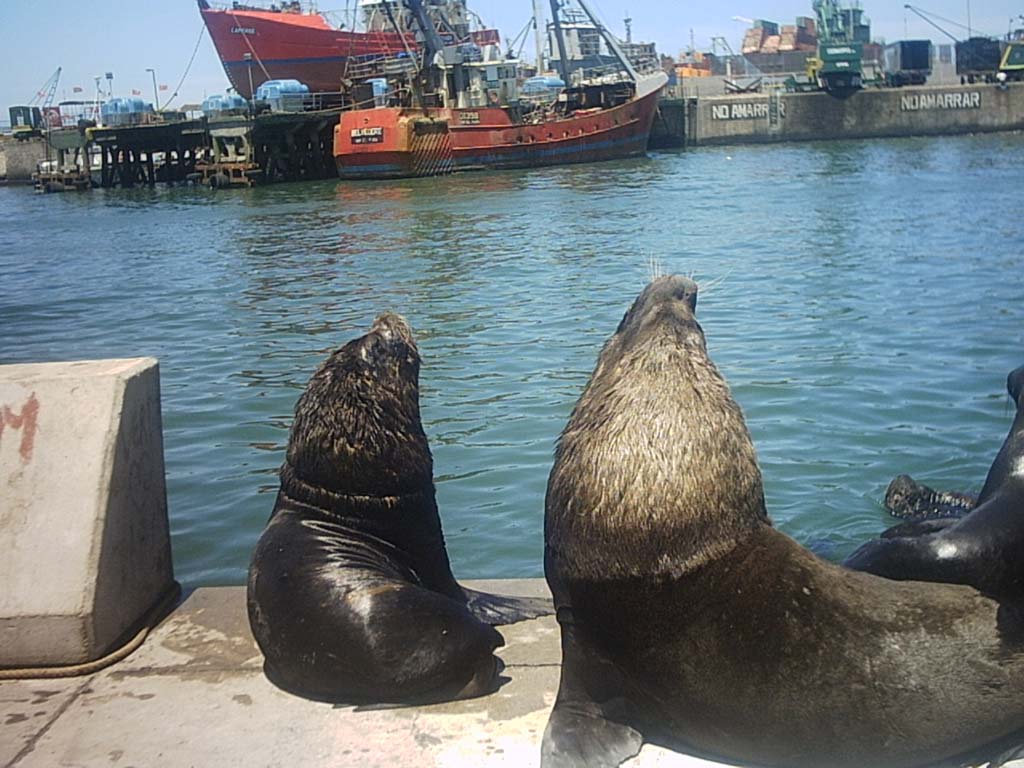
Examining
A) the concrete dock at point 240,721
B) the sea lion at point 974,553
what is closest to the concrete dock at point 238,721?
the concrete dock at point 240,721

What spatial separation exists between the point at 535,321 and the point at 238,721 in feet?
34.4

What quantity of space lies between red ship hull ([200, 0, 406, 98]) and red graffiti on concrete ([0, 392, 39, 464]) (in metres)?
57.8

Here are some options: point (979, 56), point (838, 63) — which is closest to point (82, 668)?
point (838, 63)

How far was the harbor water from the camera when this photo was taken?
24.9ft

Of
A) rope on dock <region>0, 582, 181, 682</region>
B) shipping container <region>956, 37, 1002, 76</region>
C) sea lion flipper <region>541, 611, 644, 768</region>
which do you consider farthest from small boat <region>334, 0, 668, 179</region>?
sea lion flipper <region>541, 611, 644, 768</region>

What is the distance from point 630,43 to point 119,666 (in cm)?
7346

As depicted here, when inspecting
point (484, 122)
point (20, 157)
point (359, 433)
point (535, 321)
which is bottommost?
point (535, 321)

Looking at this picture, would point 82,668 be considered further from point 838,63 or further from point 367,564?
point 838,63

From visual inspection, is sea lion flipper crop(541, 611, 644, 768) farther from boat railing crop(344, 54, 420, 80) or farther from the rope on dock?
boat railing crop(344, 54, 420, 80)

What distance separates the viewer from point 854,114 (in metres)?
60.5

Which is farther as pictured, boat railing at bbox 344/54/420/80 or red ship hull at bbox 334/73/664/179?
boat railing at bbox 344/54/420/80

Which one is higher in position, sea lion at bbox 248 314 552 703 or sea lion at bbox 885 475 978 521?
sea lion at bbox 248 314 552 703

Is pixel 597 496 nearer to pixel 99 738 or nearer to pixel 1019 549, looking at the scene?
pixel 1019 549

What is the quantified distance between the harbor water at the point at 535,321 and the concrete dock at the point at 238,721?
1.41 meters
